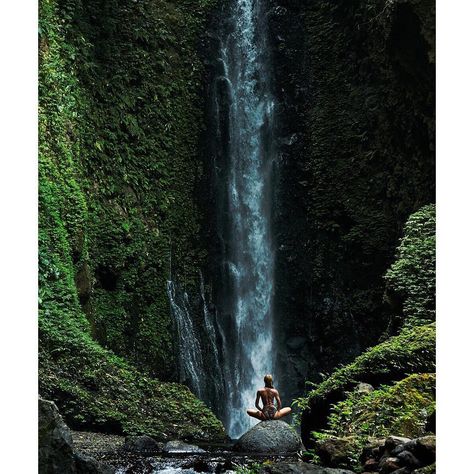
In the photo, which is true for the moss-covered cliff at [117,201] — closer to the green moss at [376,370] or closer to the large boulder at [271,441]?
the large boulder at [271,441]

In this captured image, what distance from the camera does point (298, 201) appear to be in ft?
61.9

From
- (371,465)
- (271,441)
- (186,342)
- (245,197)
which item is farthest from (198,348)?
(371,465)

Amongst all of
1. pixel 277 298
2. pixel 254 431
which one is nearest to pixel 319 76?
pixel 277 298

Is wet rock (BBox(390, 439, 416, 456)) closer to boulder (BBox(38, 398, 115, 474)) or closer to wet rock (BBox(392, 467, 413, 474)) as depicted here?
wet rock (BBox(392, 467, 413, 474))

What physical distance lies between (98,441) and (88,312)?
3.84m

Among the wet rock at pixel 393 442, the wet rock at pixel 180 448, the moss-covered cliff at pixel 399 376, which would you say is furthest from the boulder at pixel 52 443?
the wet rock at pixel 180 448

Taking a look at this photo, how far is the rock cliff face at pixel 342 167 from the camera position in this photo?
16.4m

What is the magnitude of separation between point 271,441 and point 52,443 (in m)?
4.49

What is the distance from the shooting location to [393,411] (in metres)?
7.16

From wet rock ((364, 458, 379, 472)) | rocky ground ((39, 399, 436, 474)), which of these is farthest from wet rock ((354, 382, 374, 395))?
wet rock ((364, 458, 379, 472))

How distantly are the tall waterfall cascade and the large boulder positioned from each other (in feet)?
22.0

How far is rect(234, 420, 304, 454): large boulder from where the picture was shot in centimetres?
912

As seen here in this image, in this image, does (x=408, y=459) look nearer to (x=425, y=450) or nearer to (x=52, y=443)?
(x=425, y=450)

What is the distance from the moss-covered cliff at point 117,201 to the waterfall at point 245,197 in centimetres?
80
